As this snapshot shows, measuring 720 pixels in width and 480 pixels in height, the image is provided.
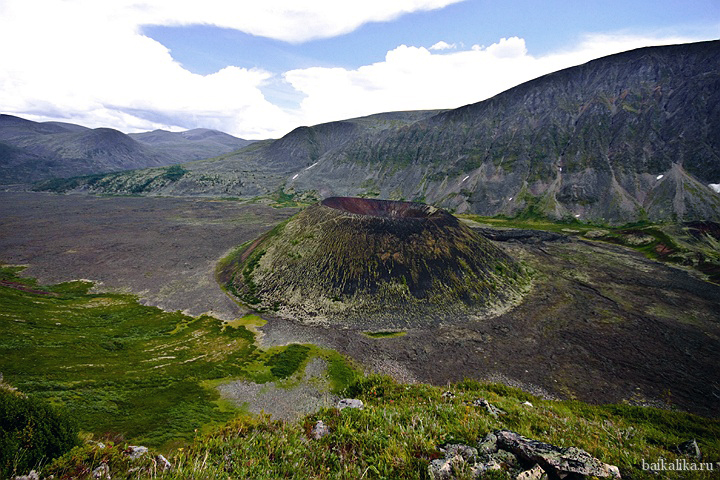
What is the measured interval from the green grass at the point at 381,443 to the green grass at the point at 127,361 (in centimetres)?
1216

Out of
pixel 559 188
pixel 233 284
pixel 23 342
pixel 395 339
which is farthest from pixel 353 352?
pixel 559 188

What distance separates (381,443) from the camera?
11469 mm

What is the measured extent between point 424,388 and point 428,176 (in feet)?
451

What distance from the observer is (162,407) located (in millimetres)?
24125

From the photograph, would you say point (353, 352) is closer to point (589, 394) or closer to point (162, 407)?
point (162, 407)

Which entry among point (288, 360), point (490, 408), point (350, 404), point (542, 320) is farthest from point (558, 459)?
point (542, 320)

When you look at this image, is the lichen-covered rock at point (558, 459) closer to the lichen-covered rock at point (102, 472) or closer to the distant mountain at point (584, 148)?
the lichen-covered rock at point (102, 472)

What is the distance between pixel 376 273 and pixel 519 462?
35593 mm

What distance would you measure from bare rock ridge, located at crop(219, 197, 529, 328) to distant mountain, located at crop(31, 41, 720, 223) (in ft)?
251

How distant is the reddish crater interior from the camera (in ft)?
200

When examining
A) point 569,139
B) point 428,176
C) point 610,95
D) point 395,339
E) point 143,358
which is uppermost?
point 610,95

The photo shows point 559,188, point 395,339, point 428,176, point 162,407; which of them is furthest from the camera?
point 428,176

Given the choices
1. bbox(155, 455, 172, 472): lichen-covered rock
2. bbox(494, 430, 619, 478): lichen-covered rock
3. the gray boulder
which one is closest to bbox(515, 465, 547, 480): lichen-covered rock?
bbox(494, 430, 619, 478): lichen-covered rock

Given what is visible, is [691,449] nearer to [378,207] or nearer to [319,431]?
[319,431]
